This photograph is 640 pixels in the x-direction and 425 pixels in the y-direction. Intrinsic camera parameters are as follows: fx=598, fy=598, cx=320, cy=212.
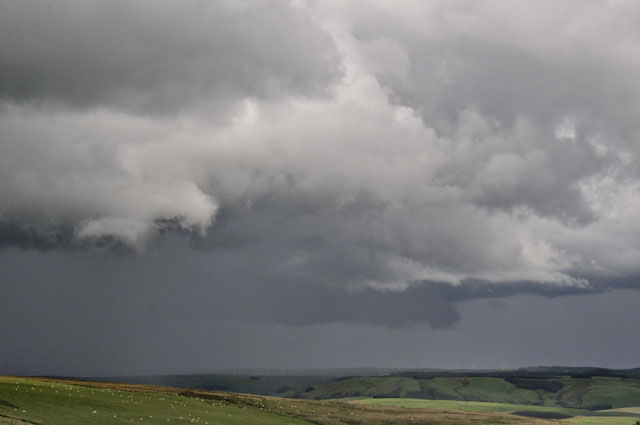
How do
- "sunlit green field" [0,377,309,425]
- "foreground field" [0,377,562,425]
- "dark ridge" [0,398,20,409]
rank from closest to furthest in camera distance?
"dark ridge" [0,398,20,409], "sunlit green field" [0,377,309,425], "foreground field" [0,377,562,425]

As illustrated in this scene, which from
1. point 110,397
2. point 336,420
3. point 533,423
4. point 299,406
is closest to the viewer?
point 110,397

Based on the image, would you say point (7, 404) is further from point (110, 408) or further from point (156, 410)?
point (156, 410)

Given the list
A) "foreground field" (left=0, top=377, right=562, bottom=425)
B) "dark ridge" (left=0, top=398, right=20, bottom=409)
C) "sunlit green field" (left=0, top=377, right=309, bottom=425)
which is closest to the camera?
"dark ridge" (left=0, top=398, right=20, bottom=409)

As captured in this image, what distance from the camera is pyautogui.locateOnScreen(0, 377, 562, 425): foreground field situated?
76.2 metres

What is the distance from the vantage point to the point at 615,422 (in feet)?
611

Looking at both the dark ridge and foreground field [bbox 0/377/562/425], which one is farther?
foreground field [bbox 0/377/562/425]

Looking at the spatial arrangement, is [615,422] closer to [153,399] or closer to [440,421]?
[440,421]

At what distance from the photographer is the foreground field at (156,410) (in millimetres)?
76188

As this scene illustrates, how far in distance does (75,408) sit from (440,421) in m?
83.6

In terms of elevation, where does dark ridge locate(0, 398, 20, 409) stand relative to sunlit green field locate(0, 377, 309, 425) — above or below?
above

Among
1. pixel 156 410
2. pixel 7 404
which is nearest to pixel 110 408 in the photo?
pixel 156 410

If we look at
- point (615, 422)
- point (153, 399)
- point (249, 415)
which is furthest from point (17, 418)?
point (615, 422)

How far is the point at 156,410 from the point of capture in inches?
3681

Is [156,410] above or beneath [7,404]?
beneath
